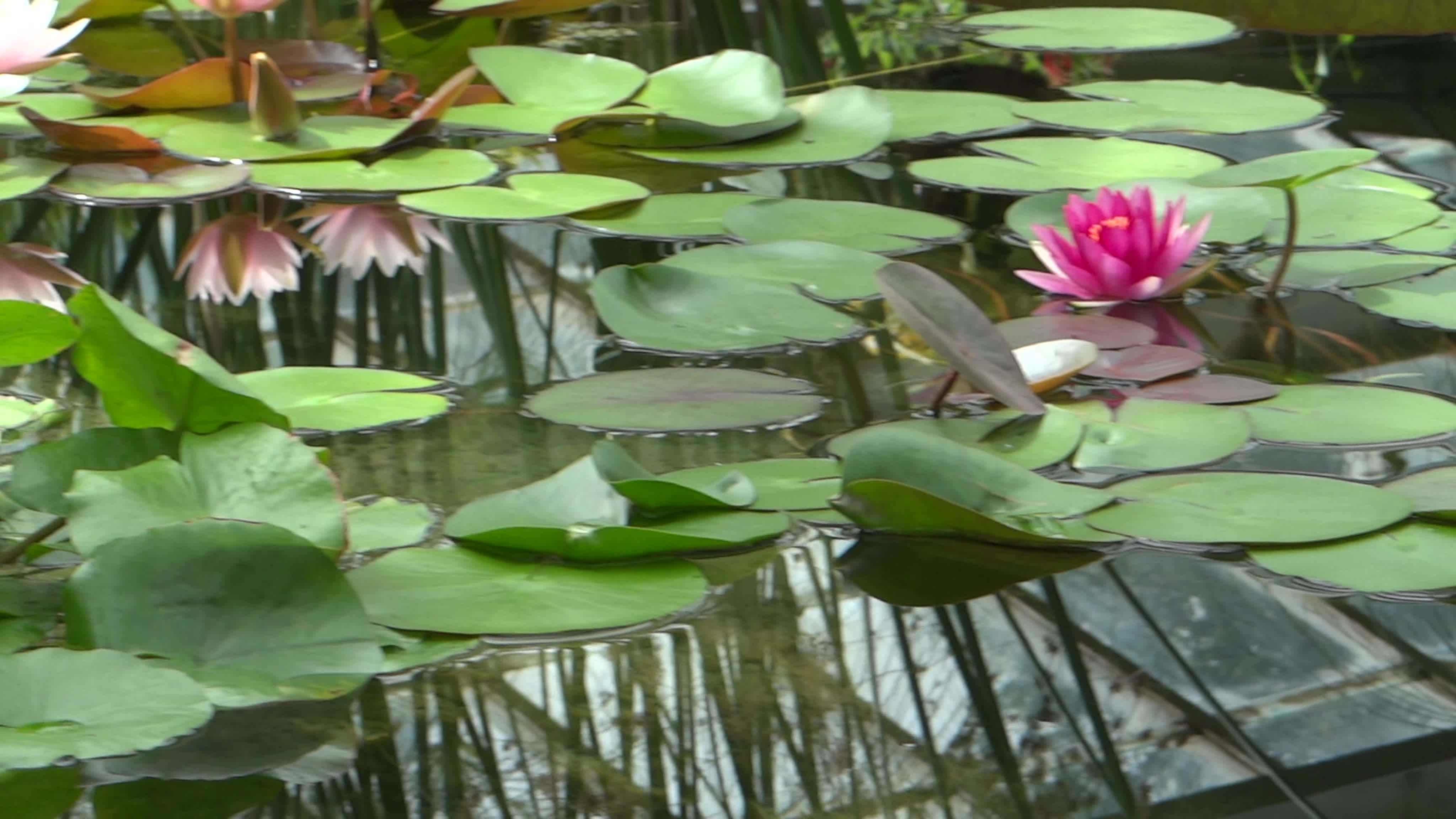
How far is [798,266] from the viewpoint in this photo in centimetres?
147

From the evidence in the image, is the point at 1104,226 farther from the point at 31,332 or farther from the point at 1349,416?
the point at 31,332

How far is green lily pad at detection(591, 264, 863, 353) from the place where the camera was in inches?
51.4

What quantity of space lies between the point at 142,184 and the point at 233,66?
0.33 metres

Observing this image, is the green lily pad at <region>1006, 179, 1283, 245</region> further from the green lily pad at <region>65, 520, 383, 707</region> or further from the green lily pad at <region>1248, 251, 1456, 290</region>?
the green lily pad at <region>65, 520, 383, 707</region>

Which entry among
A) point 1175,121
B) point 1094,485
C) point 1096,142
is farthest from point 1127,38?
point 1094,485

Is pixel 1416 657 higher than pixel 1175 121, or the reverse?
pixel 1175 121

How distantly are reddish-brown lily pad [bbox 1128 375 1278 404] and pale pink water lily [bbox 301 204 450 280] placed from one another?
2.34 ft

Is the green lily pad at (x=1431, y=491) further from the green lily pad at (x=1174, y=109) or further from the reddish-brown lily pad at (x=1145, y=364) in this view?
the green lily pad at (x=1174, y=109)

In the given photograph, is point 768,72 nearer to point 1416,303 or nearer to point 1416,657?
point 1416,303

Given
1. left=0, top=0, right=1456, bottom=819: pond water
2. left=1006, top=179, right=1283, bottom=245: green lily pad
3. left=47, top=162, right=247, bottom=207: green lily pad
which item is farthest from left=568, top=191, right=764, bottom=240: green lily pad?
left=47, top=162, right=247, bottom=207: green lily pad

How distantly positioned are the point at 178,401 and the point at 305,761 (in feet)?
0.84

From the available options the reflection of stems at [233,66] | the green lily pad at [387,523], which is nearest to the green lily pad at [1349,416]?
the green lily pad at [387,523]

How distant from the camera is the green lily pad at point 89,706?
678mm

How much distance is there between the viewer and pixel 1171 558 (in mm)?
954
